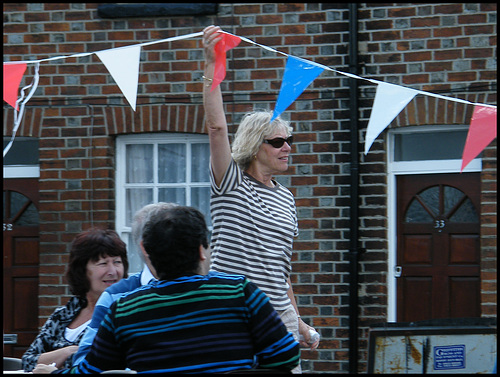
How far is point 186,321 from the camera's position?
102 inches

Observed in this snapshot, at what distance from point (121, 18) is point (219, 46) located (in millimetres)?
3262

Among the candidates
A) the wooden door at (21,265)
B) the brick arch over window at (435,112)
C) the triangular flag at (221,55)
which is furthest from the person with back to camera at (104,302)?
the wooden door at (21,265)

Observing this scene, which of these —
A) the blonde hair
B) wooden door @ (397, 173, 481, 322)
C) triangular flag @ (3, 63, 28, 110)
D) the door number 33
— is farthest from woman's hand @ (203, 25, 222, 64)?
the door number 33

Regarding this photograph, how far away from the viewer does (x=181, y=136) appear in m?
7.22

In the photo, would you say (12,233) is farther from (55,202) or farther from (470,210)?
(470,210)

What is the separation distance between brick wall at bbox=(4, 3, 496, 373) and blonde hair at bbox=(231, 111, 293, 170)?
281 cm

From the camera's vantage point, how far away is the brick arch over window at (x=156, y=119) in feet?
23.0

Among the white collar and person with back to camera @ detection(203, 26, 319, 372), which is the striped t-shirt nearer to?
person with back to camera @ detection(203, 26, 319, 372)

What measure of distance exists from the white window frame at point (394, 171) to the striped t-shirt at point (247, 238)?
3241mm

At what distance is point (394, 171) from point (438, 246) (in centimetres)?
73

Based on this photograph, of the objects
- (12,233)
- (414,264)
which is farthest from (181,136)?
(414,264)

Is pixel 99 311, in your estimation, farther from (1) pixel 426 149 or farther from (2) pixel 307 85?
(1) pixel 426 149

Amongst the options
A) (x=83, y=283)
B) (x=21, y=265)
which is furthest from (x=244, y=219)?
(x=21, y=265)

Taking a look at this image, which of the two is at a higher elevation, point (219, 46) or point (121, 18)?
point (121, 18)
